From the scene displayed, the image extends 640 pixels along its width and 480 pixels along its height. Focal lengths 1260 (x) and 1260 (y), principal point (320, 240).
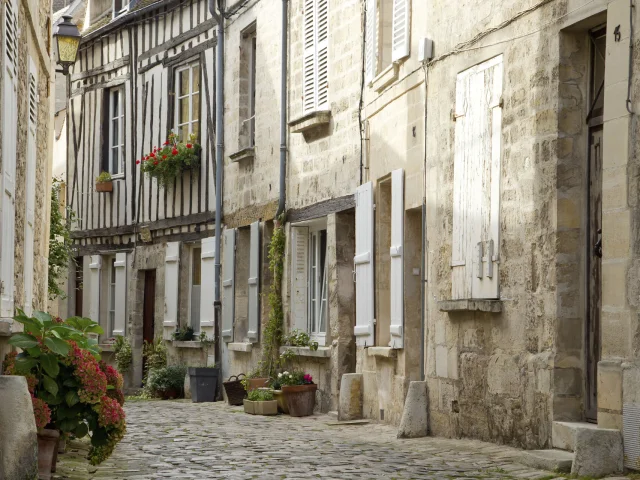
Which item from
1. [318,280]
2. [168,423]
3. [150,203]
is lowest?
[168,423]

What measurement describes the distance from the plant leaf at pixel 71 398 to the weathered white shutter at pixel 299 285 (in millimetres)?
6794

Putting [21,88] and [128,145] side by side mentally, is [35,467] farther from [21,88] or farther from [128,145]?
[128,145]

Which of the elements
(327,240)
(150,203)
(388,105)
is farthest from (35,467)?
(150,203)

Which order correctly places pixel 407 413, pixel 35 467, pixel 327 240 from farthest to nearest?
pixel 327 240 → pixel 407 413 → pixel 35 467

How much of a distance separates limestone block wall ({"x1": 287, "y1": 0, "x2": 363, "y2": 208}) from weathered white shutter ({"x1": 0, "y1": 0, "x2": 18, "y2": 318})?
4529 mm

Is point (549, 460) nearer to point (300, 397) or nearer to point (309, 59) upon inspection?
point (300, 397)

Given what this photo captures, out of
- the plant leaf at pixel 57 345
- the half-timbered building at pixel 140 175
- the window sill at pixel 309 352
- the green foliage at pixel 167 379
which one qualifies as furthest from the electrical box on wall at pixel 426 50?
the green foliage at pixel 167 379

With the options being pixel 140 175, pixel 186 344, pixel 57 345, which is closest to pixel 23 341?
pixel 57 345

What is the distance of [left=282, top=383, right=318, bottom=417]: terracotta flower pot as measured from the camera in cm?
1208

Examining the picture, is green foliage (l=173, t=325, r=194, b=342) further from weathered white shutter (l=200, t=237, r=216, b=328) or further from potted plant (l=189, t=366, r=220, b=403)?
potted plant (l=189, t=366, r=220, b=403)

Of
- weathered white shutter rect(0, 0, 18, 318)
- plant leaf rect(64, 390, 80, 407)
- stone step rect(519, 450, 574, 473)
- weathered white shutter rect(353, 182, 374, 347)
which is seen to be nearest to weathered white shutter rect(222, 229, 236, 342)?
weathered white shutter rect(353, 182, 374, 347)

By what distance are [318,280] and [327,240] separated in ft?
2.54

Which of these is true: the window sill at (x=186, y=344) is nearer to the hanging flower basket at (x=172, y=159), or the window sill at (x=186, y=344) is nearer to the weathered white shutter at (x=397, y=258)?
the hanging flower basket at (x=172, y=159)

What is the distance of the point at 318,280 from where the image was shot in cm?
1295
